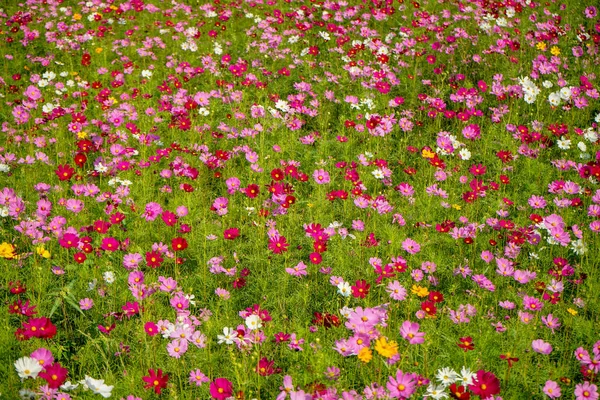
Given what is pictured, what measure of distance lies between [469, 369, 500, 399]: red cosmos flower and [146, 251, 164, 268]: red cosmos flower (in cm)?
168

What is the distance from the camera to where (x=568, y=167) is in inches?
152

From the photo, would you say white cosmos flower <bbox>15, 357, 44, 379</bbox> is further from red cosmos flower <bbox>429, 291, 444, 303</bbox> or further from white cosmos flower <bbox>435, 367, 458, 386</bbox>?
red cosmos flower <bbox>429, 291, 444, 303</bbox>

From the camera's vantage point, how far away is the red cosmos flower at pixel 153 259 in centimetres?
263

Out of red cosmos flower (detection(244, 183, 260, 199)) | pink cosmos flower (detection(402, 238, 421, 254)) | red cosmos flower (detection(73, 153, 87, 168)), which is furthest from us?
red cosmos flower (detection(73, 153, 87, 168))

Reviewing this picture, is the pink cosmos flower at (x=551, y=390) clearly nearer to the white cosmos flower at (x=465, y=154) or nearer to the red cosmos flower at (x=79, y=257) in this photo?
the white cosmos flower at (x=465, y=154)

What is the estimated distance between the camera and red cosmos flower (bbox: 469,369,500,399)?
1.72m

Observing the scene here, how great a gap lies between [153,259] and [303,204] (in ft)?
4.13

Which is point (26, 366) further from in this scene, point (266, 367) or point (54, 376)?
point (266, 367)

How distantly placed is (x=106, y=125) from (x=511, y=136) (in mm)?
3516

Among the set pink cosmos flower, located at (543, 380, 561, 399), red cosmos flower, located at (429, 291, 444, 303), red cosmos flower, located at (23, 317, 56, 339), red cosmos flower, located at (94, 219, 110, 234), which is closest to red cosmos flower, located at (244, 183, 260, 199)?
red cosmos flower, located at (94, 219, 110, 234)

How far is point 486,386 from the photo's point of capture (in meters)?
1.73

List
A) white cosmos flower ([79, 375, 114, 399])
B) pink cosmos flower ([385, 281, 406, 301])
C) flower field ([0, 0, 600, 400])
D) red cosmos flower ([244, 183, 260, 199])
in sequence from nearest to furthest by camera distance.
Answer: white cosmos flower ([79, 375, 114, 399]), flower field ([0, 0, 600, 400]), pink cosmos flower ([385, 281, 406, 301]), red cosmos flower ([244, 183, 260, 199])

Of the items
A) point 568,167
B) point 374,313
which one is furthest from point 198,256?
point 568,167

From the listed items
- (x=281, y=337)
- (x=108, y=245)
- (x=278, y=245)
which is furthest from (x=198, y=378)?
Answer: (x=108, y=245)
